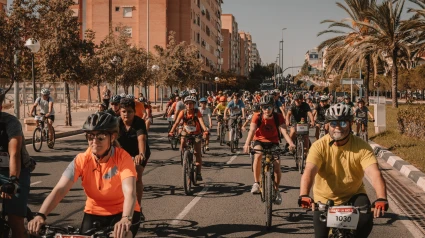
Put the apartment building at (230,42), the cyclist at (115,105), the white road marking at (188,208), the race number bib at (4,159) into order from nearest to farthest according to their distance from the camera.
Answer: the race number bib at (4,159) → the white road marking at (188,208) → the cyclist at (115,105) → the apartment building at (230,42)

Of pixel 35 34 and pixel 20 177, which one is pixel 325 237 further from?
pixel 35 34

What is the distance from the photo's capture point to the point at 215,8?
104m

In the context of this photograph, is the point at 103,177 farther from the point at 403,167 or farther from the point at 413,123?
the point at 413,123

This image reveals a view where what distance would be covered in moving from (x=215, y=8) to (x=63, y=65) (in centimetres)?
8211

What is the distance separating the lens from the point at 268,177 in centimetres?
762

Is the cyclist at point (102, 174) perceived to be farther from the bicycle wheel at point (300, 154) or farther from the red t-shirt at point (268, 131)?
the bicycle wheel at point (300, 154)

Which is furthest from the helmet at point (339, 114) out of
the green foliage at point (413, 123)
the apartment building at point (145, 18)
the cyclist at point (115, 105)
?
the apartment building at point (145, 18)

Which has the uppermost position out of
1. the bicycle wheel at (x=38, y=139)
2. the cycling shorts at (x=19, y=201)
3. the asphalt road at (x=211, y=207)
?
the cycling shorts at (x=19, y=201)

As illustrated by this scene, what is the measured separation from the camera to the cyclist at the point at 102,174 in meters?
3.78

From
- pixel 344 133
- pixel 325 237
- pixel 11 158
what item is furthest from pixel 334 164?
pixel 11 158

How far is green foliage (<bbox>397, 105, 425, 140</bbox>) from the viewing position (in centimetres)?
1827

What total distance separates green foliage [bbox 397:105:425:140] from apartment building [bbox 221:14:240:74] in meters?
102

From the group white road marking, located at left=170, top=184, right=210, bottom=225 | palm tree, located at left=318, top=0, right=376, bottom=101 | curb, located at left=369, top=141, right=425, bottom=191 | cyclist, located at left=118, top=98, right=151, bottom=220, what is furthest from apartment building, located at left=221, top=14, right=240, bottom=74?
cyclist, located at left=118, top=98, right=151, bottom=220

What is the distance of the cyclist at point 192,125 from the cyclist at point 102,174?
21.1ft
